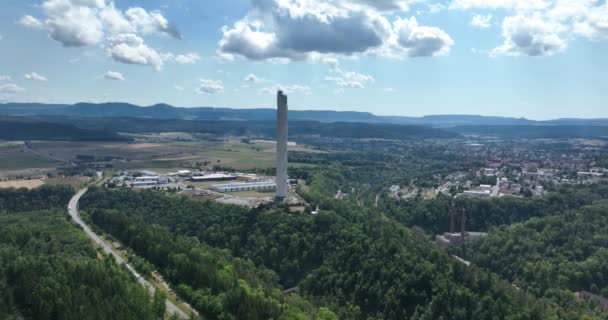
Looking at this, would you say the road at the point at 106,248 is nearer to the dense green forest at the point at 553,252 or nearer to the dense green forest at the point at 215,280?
the dense green forest at the point at 215,280

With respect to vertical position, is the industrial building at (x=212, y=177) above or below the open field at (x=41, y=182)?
above

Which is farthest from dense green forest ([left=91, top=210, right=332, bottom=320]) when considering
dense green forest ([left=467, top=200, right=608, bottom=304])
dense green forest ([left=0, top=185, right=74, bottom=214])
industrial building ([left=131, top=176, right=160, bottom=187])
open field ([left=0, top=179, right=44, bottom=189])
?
open field ([left=0, top=179, right=44, bottom=189])

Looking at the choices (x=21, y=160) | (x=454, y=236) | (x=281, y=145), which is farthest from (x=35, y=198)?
(x=454, y=236)

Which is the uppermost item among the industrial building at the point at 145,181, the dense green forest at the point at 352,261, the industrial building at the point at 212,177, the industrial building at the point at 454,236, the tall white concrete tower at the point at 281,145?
the tall white concrete tower at the point at 281,145

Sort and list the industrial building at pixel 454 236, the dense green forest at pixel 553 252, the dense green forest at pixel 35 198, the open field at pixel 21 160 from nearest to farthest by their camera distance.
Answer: the dense green forest at pixel 553 252, the industrial building at pixel 454 236, the dense green forest at pixel 35 198, the open field at pixel 21 160

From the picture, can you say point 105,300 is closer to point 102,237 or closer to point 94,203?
point 102,237

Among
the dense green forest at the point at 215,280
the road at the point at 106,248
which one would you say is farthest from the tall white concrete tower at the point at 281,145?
the road at the point at 106,248
